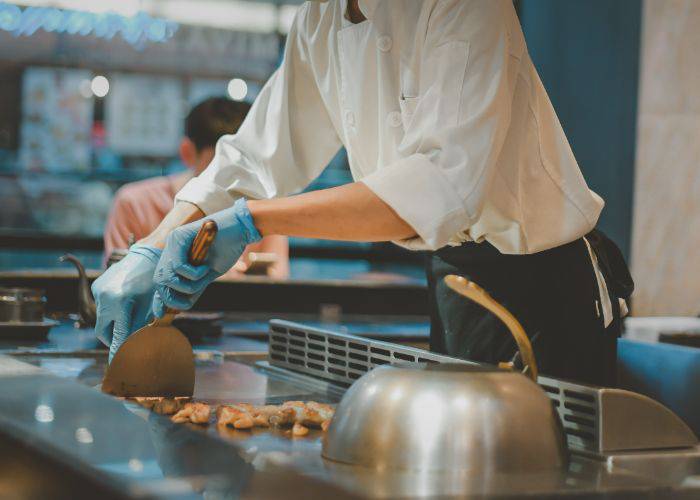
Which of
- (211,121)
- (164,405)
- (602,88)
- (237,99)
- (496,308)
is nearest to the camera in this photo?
(496,308)

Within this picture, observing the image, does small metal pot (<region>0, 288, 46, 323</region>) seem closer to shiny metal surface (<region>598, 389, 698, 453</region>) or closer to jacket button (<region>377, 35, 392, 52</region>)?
jacket button (<region>377, 35, 392, 52</region>)

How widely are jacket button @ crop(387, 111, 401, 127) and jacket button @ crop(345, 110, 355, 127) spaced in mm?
126

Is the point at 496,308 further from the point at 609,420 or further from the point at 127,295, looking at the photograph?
the point at 127,295

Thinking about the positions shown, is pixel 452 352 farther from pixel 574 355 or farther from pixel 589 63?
pixel 589 63

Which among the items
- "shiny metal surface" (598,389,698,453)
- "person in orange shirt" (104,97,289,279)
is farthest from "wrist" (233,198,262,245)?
"person in orange shirt" (104,97,289,279)

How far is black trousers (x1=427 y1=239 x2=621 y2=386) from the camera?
1.76 metres

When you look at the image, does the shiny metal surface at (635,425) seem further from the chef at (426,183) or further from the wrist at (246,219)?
the wrist at (246,219)

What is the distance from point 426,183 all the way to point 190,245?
1.18 ft

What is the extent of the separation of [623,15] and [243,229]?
4056 mm

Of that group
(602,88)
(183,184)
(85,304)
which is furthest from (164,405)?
(602,88)

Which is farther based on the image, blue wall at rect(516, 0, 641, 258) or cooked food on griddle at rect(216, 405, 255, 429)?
blue wall at rect(516, 0, 641, 258)

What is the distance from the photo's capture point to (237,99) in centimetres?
549

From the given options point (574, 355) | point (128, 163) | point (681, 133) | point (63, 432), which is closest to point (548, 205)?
point (574, 355)

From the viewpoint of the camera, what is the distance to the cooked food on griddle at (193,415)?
129 cm
